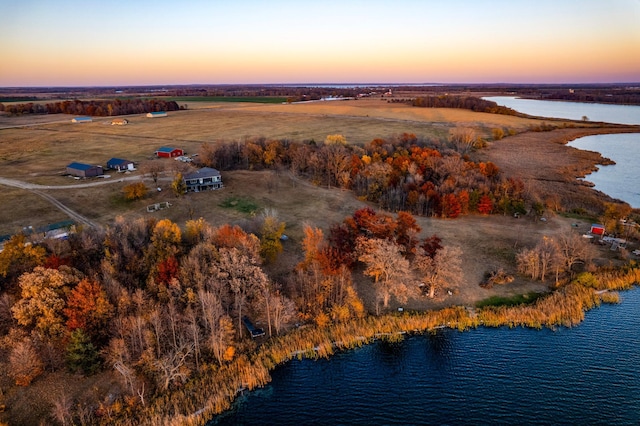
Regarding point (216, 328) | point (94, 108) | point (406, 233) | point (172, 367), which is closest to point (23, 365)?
point (172, 367)

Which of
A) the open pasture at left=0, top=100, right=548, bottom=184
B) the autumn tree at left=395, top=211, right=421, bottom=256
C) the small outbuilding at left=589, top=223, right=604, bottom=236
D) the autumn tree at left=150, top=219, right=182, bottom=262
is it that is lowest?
the small outbuilding at left=589, top=223, right=604, bottom=236

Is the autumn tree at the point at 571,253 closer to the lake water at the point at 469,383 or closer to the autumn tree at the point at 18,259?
the lake water at the point at 469,383

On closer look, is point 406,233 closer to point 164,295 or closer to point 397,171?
point 397,171

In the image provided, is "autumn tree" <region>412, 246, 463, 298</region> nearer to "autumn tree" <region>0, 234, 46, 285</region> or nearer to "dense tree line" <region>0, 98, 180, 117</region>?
"autumn tree" <region>0, 234, 46, 285</region>

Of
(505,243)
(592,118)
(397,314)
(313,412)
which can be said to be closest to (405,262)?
(397,314)

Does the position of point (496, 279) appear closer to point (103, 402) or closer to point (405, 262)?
point (405, 262)

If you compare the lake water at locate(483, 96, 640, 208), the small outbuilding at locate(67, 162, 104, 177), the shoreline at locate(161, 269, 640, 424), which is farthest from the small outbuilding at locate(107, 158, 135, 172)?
the lake water at locate(483, 96, 640, 208)
